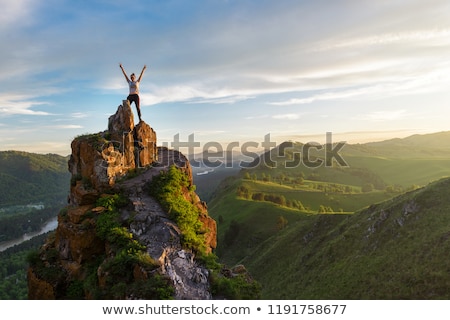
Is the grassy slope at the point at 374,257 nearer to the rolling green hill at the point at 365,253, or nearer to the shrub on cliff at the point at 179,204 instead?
the rolling green hill at the point at 365,253

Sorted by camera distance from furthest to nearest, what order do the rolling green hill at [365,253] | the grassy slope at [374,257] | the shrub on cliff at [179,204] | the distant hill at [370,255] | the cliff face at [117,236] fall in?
the rolling green hill at [365,253]
the distant hill at [370,255]
the grassy slope at [374,257]
the shrub on cliff at [179,204]
the cliff face at [117,236]

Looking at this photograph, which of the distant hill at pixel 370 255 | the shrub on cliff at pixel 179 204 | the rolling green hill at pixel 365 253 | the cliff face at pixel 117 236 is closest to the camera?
the cliff face at pixel 117 236

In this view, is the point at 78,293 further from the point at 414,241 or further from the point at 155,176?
the point at 414,241

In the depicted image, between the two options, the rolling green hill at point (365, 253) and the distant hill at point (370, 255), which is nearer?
the distant hill at point (370, 255)

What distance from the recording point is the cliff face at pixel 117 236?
13.7 meters

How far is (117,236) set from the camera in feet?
52.3

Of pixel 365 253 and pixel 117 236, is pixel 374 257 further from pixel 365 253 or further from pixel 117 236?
pixel 117 236

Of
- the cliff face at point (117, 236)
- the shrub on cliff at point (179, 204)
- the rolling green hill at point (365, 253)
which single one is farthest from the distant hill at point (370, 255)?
the shrub on cliff at point (179, 204)

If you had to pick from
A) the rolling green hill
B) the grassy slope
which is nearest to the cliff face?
the grassy slope

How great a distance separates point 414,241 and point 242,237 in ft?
201

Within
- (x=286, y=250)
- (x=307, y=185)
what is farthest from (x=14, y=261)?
(x=307, y=185)

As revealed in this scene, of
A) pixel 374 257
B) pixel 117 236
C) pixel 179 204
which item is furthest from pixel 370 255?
pixel 117 236

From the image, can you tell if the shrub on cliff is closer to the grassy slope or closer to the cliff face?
the cliff face

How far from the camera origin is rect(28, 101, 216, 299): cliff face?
13734mm
